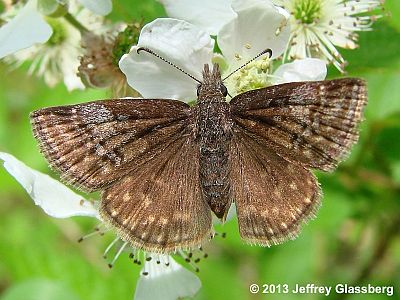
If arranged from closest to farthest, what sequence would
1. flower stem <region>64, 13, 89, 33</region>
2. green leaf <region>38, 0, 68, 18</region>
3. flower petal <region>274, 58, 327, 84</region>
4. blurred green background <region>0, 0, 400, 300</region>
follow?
flower petal <region>274, 58, 327, 84</region> < green leaf <region>38, 0, 68, 18</region> < flower stem <region>64, 13, 89, 33</region> < blurred green background <region>0, 0, 400, 300</region>

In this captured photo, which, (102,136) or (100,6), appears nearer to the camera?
(102,136)

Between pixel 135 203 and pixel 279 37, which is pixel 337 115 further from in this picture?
pixel 135 203

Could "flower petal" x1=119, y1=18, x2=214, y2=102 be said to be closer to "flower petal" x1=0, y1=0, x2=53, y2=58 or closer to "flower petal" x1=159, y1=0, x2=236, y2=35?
"flower petal" x1=159, y1=0, x2=236, y2=35

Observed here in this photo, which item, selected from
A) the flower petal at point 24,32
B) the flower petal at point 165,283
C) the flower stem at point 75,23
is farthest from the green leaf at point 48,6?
the flower petal at point 165,283

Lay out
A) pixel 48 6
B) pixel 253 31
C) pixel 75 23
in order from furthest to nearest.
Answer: pixel 75 23
pixel 48 6
pixel 253 31

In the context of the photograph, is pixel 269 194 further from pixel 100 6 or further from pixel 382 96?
pixel 382 96

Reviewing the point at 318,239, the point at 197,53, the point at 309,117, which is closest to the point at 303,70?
the point at 309,117

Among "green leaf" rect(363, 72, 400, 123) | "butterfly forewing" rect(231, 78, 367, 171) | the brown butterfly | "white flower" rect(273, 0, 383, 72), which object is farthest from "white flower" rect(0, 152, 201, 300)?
"green leaf" rect(363, 72, 400, 123)
